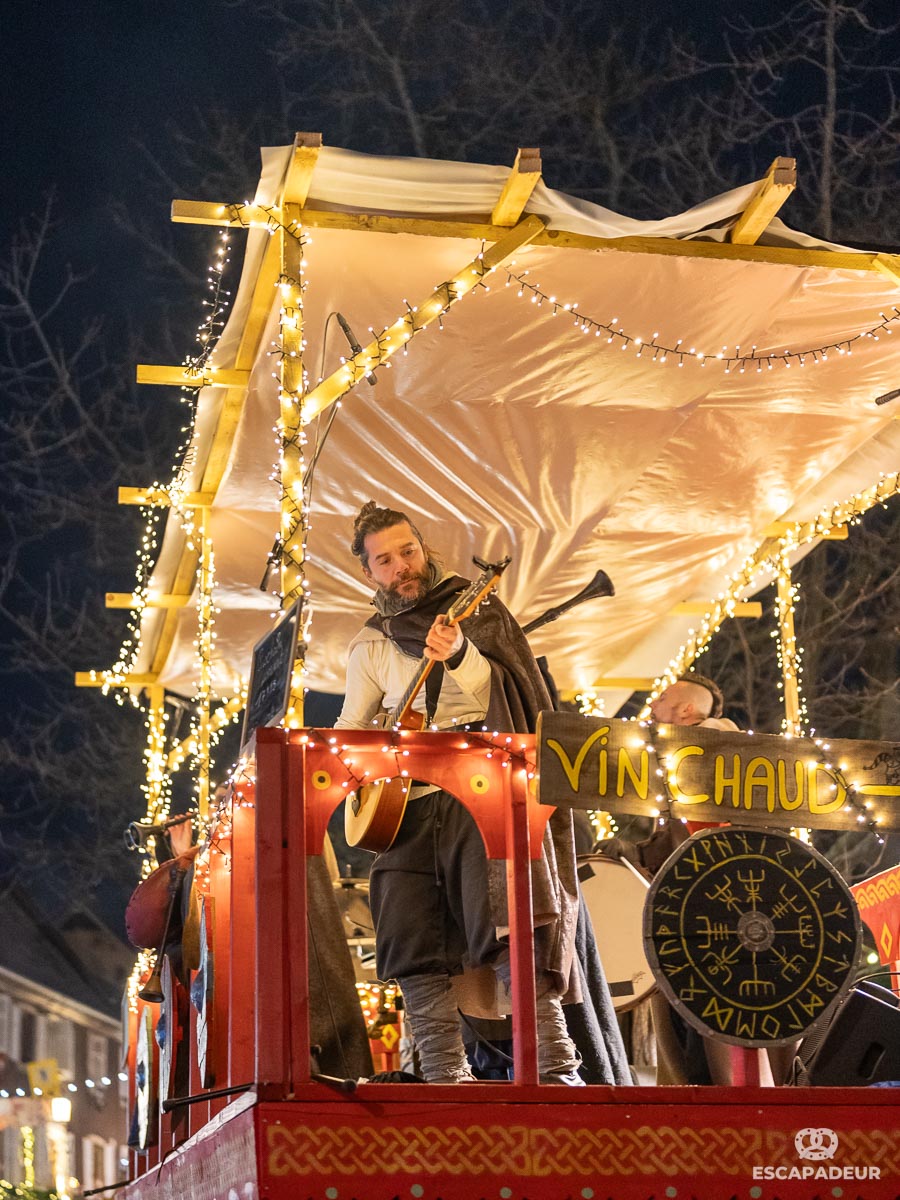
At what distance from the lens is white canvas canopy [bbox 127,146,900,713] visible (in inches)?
287

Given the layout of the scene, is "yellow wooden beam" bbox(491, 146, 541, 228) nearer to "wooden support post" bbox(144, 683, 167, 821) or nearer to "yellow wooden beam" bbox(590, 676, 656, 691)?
"wooden support post" bbox(144, 683, 167, 821)

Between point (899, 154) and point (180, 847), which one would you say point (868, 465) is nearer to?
point (180, 847)

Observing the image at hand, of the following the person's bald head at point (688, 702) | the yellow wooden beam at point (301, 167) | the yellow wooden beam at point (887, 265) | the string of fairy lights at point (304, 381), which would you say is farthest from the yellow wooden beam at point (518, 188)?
the person's bald head at point (688, 702)

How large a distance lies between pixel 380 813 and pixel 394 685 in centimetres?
53

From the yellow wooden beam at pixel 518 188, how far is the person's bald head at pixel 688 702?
2.36 metres

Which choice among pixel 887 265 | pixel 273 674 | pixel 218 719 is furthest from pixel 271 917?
pixel 218 719

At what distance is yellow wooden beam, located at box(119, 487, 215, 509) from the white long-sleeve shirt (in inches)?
163

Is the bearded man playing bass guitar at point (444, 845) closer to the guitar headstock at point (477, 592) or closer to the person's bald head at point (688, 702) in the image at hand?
the guitar headstock at point (477, 592)

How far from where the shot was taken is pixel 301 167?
22.1ft

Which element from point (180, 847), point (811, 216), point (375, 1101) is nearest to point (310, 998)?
point (375, 1101)

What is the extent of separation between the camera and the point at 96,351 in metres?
28.1

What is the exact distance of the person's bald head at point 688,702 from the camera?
7762 mm

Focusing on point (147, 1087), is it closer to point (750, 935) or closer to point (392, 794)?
point (392, 794)

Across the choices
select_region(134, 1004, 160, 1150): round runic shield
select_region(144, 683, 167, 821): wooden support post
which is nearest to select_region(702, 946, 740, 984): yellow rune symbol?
select_region(134, 1004, 160, 1150): round runic shield
